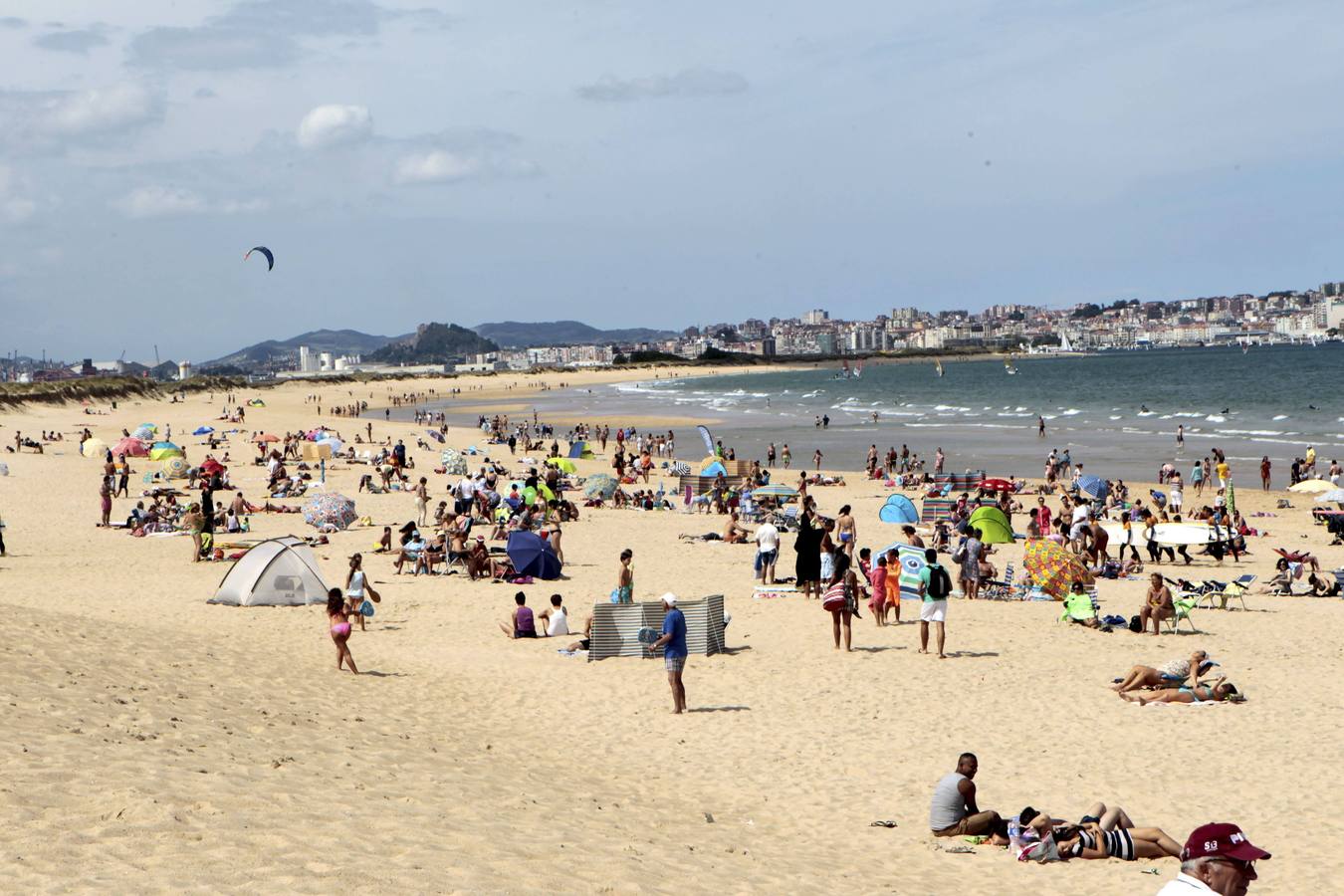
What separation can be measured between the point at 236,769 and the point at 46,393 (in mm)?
76582

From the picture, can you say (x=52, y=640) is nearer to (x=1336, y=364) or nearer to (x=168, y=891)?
(x=168, y=891)

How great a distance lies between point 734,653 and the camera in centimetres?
1354

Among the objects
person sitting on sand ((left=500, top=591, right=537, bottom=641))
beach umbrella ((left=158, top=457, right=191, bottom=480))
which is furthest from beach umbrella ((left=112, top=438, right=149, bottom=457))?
person sitting on sand ((left=500, top=591, right=537, bottom=641))

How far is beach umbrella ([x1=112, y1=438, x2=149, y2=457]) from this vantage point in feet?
115

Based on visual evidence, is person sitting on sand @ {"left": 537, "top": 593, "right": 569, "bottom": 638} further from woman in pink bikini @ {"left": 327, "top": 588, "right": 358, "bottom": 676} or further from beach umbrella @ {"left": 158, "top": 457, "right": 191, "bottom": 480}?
Answer: beach umbrella @ {"left": 158, "top": 457, "right": 191, "bottom": 480}

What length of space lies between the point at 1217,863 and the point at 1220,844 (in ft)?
0.20

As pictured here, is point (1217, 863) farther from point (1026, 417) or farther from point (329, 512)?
point (1026, 417)

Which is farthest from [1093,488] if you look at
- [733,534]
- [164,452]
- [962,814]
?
[164,452]

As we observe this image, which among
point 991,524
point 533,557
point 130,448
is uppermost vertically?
point 130,448

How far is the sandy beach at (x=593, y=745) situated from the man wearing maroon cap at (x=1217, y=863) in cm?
335

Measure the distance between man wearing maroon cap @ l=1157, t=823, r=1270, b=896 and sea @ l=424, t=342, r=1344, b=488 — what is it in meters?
33.6

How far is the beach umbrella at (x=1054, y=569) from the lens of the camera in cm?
1641

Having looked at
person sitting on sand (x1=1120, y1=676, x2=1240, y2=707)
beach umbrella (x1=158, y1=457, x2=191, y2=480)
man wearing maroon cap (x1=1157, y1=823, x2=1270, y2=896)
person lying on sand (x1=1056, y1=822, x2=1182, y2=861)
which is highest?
man wearing maroon cap (x1=1157, y1=823, x2=1270, y2=896)

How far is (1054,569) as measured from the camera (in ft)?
53.9
